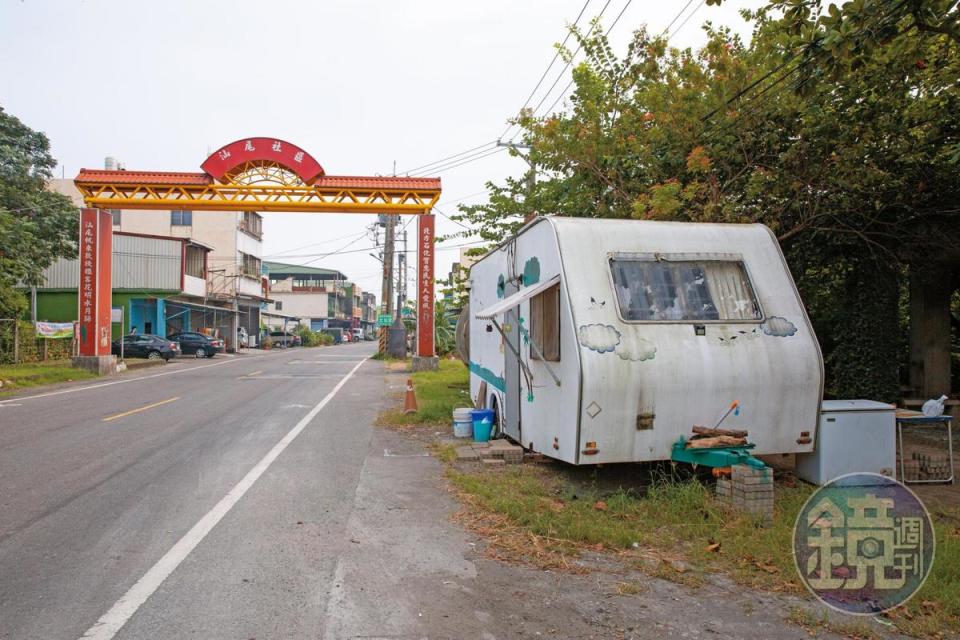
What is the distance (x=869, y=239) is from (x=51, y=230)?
29.2 m

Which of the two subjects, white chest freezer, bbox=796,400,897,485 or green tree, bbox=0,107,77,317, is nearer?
white chest freezer, bbox=796,400,897,485

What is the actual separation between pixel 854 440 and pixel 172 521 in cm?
649

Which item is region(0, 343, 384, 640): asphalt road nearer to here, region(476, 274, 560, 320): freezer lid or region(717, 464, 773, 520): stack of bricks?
region(476, 274, 560, 320): freezer lid

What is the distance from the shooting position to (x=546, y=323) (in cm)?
718

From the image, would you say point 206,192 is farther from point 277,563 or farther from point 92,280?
point 277,563

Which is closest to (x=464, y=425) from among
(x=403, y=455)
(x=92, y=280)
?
(x=403, y=455)

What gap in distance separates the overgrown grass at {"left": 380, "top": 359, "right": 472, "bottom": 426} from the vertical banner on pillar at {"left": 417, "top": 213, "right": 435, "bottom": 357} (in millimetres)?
2949

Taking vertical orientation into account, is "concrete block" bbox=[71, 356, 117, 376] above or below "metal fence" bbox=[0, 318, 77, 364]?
below

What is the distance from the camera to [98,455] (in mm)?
8672

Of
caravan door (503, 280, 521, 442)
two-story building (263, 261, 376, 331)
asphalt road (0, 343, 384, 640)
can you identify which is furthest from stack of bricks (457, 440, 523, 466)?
two-story building (263, 261, 376, 331)

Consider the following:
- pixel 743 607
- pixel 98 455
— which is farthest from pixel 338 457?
pixel 743 607

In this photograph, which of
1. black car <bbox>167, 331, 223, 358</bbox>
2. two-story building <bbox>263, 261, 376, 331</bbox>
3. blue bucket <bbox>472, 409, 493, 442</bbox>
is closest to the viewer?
blue bucket <bbox>472, 409, 493, 442</bbox>

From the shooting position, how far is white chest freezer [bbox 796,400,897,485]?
6.79m

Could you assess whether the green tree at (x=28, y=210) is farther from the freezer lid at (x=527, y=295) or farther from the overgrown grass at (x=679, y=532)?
the overgrown grass at (x=679, y=532)
